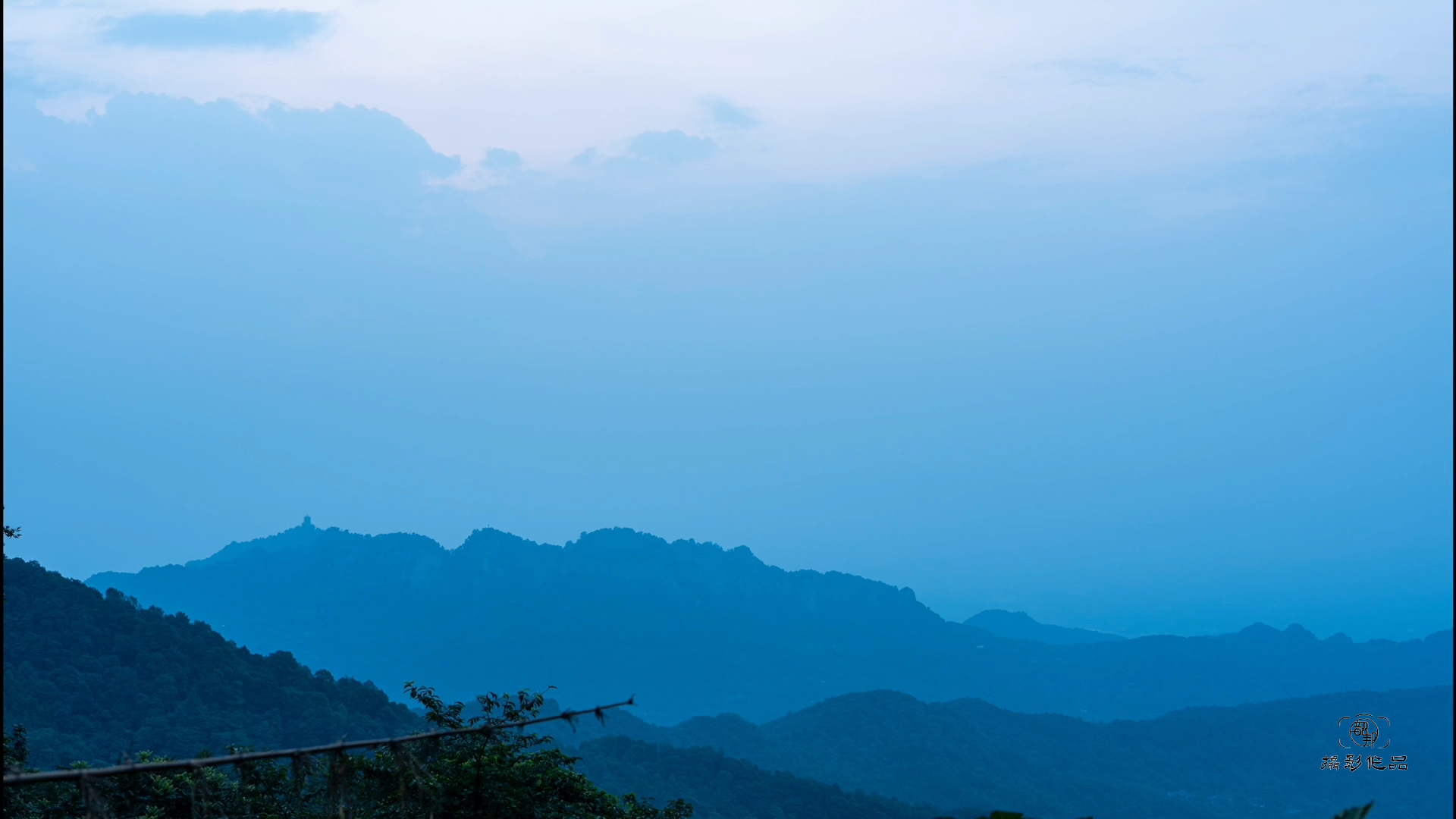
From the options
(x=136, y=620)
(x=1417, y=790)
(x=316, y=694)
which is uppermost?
(x=136, y=620)

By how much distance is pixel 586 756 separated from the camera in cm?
12812

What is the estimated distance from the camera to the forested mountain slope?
288 ft

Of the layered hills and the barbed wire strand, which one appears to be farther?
the layered hills

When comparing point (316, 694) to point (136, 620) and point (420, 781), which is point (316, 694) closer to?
point (136, 620)

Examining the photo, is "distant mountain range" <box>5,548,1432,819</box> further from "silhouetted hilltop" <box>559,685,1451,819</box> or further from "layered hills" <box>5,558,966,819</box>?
"silhouetted hilltop" <box>559,685,1451,819</box>

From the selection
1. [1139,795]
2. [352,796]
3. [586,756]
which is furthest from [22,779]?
[1139,795]

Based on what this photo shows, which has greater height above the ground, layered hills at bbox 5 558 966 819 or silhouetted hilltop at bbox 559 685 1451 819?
layered hills at bbox 5 558 966 819

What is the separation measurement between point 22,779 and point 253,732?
327 ft

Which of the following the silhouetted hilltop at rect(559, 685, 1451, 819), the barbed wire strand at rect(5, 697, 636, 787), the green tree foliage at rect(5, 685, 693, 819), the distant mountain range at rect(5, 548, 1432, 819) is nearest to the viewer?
the barbed wire strand at rect(5, 697, 636, 787)

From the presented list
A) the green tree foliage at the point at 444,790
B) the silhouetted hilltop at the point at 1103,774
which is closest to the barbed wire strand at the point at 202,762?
the green tree foliage at the point at 444,790

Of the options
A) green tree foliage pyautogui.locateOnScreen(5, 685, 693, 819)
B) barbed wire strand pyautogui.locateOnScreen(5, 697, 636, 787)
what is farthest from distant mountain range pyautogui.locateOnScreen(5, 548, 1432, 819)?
barbed wire strand pyautogui.locateOnScreen(5, 697, 636, 787)

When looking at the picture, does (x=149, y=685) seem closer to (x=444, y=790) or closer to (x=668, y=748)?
(x=668, y=748)

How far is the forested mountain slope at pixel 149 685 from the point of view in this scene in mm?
87688

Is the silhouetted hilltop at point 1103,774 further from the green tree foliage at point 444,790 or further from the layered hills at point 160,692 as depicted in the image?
the green tree foliage at point 444,790
